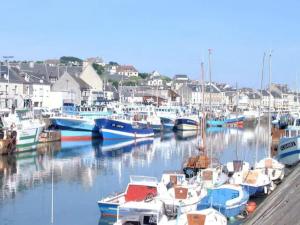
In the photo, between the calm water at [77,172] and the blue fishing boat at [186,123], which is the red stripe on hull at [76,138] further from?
the blue fishing boat at [186,123]

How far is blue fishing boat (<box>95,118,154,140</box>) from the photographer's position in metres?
65.9

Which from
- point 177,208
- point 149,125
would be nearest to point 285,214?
point 177,208

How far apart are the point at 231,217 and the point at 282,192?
3.00 metres

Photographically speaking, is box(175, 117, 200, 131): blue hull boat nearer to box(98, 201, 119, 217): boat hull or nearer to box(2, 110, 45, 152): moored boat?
box(2, 110, 45, 152): moored boat

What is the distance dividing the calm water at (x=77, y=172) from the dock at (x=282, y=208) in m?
7.25

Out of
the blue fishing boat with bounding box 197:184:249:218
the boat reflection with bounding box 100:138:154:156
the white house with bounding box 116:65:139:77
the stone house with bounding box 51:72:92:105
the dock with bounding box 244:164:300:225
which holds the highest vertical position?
the white house with bounding box 116:65:139:77

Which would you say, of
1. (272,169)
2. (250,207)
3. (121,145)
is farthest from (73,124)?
(250,207)

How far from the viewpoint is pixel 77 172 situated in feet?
130

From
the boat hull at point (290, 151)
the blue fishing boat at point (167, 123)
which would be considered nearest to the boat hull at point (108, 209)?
the boat hull at point (290, 151)

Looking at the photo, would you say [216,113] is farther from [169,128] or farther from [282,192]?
[282,192]

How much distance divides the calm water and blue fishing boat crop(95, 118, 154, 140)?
2.85 meters

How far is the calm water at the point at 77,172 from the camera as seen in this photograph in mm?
26469

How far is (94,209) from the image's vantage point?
2716cm

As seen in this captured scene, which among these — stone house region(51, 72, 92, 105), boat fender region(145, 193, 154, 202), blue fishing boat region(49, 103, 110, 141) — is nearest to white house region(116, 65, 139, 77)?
stone house region(51, 72, 92, 105)
